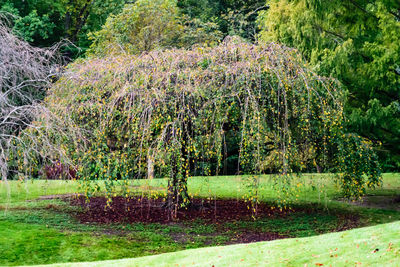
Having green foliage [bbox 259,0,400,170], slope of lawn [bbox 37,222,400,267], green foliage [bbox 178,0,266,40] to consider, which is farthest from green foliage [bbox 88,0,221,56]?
slope of lawn [bbox 37,222,400,267]

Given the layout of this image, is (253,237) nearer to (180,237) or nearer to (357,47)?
(180,237)

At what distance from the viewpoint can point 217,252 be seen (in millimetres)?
6059

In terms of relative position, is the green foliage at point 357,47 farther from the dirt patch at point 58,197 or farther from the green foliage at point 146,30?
the dirt patch at point 58,197

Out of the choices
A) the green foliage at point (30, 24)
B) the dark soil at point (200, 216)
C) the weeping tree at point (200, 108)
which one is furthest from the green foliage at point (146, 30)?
the dark soil at point (200, 216)

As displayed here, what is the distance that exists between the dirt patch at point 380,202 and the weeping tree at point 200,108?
79.9 inches

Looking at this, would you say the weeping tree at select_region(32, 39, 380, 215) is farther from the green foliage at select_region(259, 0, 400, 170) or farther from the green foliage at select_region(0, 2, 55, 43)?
the green foliage at select_region(0, 2, 55, 43)

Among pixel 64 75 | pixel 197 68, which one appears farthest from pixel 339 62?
pixel 64 75

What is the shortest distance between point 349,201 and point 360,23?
14.7ft

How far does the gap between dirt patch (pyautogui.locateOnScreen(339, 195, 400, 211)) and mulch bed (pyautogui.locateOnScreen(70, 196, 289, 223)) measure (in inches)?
89.5

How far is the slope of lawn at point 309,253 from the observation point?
15.4 feet

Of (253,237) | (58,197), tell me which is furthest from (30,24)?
(253,237)

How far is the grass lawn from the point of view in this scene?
5.38 m

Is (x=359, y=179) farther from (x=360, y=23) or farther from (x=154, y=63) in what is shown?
(x=154, y=63)

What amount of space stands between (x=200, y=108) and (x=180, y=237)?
2347mm
